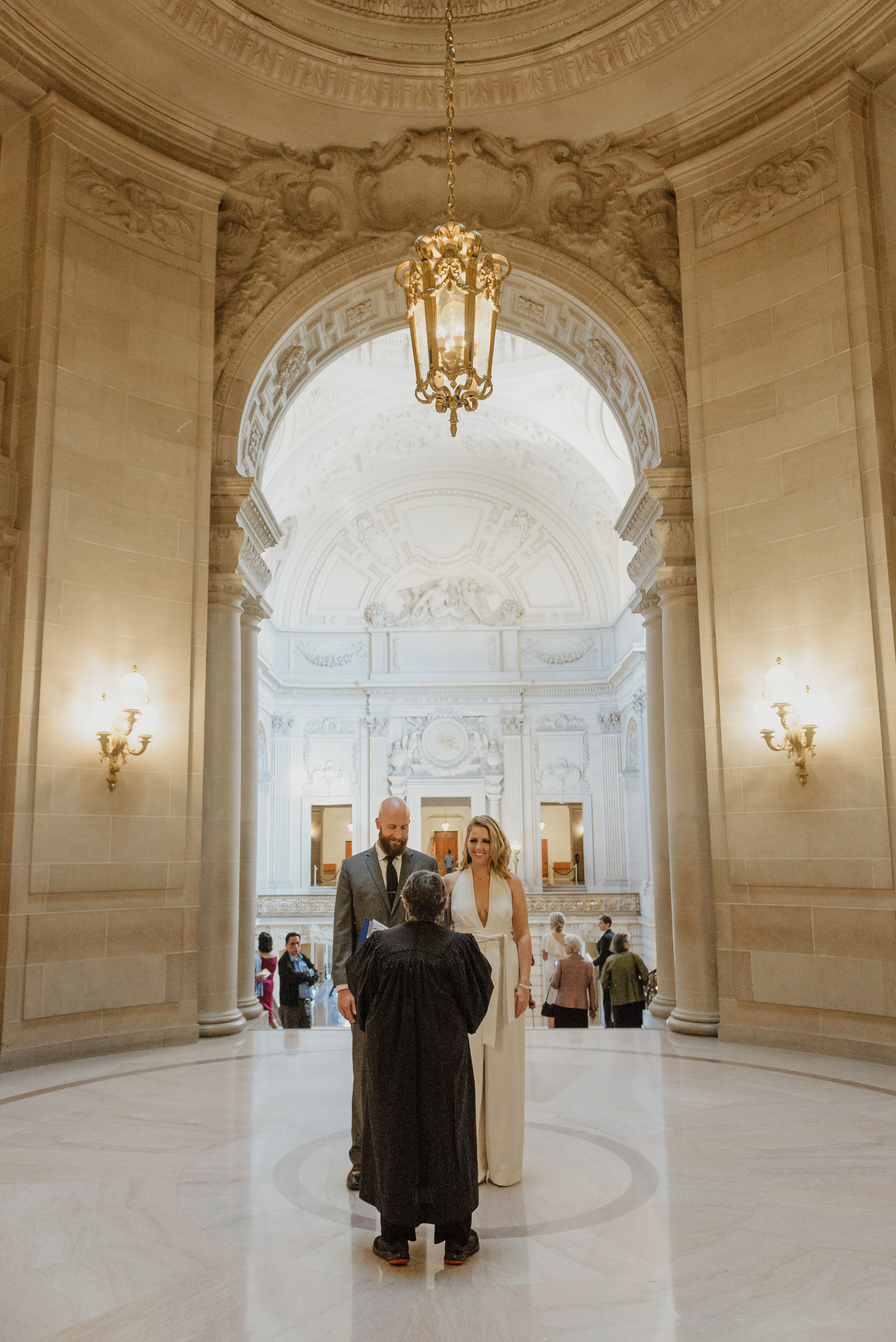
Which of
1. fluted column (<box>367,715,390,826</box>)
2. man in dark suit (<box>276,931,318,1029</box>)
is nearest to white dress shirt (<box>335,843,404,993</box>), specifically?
man in dark suit (<box>276,931,318,1029</box>)

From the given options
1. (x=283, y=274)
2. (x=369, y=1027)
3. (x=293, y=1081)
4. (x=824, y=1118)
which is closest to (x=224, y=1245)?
(x=369, y=1027)

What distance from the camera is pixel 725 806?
920 centimetres

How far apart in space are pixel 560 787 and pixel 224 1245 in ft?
79.2

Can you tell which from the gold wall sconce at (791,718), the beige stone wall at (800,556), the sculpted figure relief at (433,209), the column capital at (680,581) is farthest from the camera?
the sculpted figure relief at (433,209)

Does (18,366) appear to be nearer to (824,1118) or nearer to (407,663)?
(824,1118)

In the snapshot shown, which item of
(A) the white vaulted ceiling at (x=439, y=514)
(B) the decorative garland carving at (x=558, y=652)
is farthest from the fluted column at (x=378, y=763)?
(B) the decorative garland carving at (x=558, y=652)

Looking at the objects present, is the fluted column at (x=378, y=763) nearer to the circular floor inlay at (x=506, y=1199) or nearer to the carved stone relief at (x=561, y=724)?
the carved stone relief at (x=561, y=724)

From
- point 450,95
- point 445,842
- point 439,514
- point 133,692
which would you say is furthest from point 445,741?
point 450,95

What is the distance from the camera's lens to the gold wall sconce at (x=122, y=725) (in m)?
8.76

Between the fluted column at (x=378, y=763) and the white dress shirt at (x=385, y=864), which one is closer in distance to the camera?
the white dress shirt at (x=385, y=864)

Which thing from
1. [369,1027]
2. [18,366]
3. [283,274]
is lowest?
[369,1027]

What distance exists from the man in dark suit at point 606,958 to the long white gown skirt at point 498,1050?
4902 millimetres

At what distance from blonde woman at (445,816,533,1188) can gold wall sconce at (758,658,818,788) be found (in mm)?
4187

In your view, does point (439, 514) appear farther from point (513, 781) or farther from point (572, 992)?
point (572, 992)
